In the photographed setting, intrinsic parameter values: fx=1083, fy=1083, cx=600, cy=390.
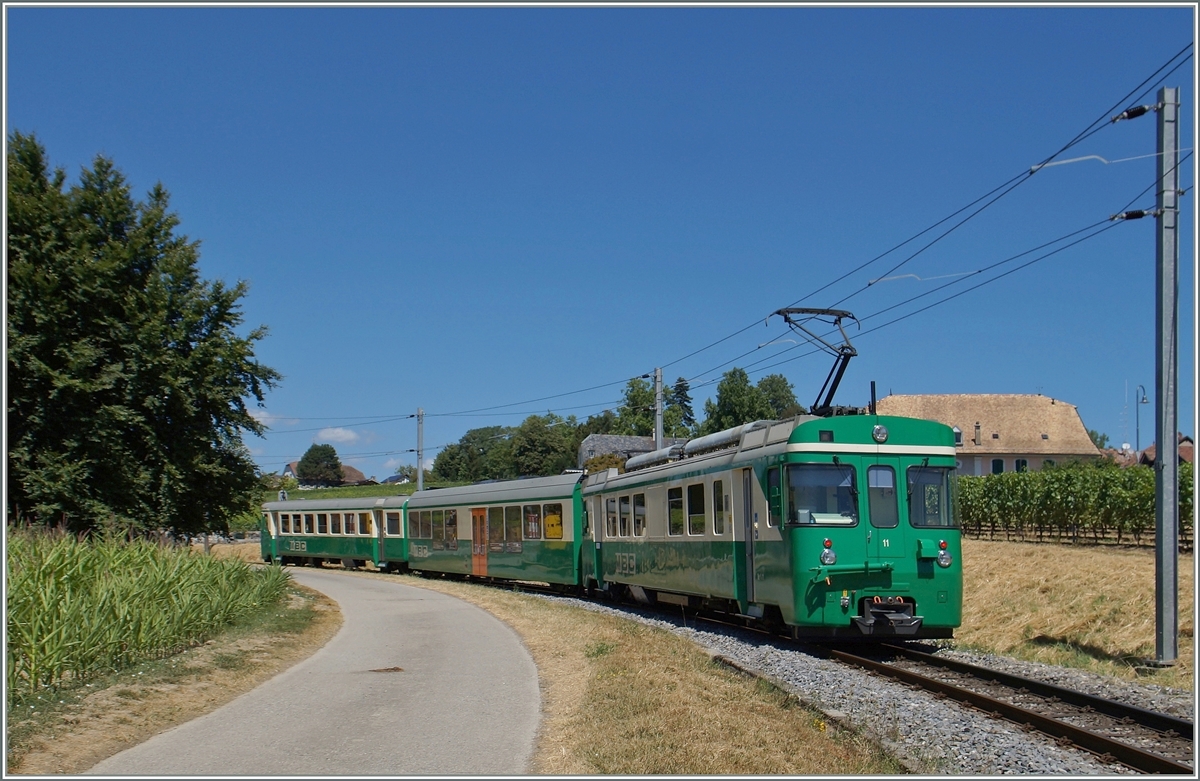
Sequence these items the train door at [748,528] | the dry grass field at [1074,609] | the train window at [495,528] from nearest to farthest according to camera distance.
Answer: the train door at [748,528] < the dry grass field at [1074,609] < the train window at [495,528]

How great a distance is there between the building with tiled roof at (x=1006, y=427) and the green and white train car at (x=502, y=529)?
58550 millimetres

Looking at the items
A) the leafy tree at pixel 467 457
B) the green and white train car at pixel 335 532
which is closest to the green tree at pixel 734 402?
the leafy tree at pixel 467 457

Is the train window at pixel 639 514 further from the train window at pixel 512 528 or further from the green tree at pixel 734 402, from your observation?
the green tree at pixel 734 402

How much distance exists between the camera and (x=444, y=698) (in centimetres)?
993

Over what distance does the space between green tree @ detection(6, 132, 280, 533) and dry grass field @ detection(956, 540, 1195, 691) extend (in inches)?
663

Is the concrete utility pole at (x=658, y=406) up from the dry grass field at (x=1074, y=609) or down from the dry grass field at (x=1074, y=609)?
up

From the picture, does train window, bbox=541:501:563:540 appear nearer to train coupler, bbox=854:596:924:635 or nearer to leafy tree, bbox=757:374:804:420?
train coupler, bbox=854:596:924:635

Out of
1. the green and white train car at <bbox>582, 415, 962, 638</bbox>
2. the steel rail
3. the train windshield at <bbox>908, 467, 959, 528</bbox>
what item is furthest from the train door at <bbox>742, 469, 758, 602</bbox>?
the steel rail

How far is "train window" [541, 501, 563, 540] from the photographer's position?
984 inches

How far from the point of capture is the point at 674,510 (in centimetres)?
1769

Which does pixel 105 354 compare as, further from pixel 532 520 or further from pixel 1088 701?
pixel 1088 701

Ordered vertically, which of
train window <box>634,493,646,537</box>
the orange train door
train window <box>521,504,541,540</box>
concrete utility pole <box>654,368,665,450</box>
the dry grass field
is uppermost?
concrete utility pole <box>654,368,665,450</box>

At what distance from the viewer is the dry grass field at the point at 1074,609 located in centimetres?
1523

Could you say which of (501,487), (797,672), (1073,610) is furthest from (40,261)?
(1073,610)
